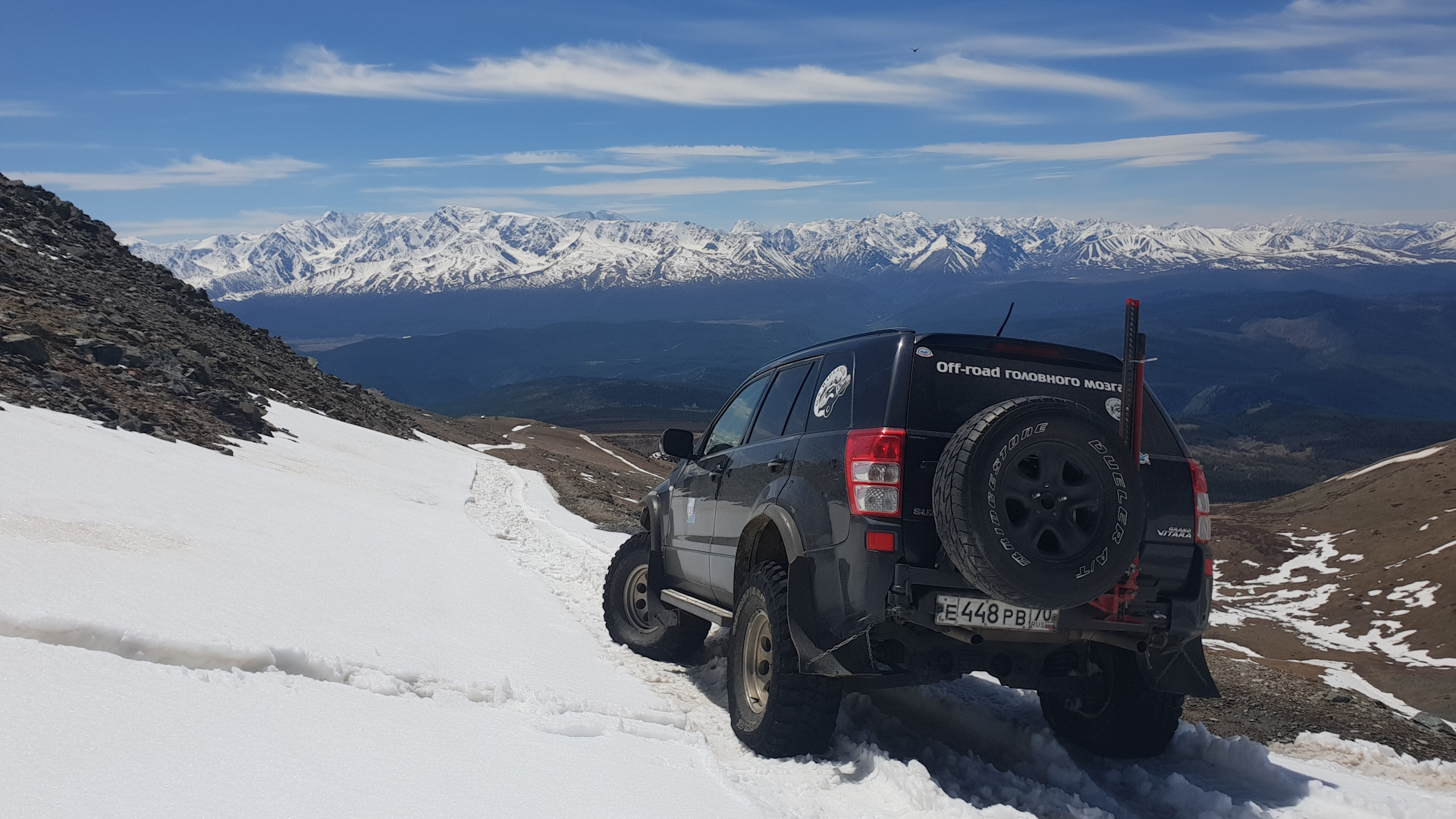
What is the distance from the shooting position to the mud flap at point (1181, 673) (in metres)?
5.44

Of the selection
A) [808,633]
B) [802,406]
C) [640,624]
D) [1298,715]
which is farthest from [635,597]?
[1298,715]

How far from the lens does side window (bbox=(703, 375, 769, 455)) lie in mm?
7324

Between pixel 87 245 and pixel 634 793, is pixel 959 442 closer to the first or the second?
pixel 634 793

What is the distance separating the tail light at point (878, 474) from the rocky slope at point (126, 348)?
505 inches

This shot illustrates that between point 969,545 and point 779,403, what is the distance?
7.84 feet

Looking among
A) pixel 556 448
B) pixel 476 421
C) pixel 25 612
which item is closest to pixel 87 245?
pixel 556 448

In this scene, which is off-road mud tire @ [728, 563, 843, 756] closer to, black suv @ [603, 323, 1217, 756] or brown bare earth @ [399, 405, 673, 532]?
black suv @ [603, 323, 1217, 756]

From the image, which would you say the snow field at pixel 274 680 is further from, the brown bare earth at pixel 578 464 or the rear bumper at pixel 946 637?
the brown bare earth at pixel 578 464

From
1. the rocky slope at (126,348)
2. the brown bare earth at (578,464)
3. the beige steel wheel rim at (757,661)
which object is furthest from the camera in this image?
the brown bare earth at (578,464)

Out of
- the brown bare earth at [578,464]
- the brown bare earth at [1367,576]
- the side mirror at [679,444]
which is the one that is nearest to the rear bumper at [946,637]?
the side mirror at [679,444]

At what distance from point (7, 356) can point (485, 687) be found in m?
14.0

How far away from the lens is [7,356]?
15.7 meters

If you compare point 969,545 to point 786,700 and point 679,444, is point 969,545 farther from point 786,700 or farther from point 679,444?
point 679,444

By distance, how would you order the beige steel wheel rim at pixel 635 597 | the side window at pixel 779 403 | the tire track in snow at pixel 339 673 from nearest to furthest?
the tire track in snow at pixel 339 673 < the side window at pixel 779 403 < the beige steel wheel rim at pixel 635 597
